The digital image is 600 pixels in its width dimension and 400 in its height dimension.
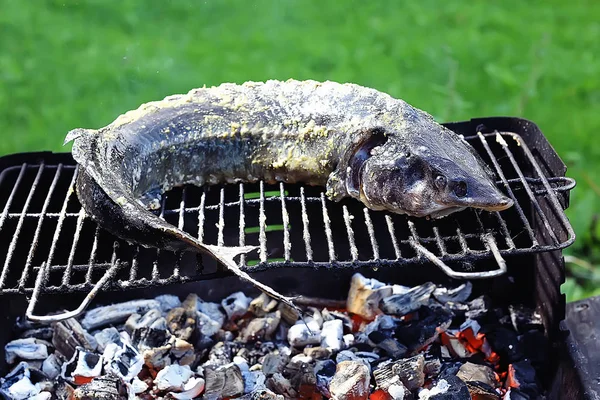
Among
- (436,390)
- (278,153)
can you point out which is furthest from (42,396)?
(436,390)

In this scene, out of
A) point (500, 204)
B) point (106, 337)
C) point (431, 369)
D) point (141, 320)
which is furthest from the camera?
point (141, 320)

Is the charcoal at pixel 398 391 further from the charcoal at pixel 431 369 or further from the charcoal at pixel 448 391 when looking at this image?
the charcoal at pixel 431 369

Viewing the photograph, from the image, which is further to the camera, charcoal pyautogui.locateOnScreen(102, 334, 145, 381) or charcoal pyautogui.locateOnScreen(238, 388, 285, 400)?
charcoal pyautogui.locateOnScreen(102, 334, 145, 381)

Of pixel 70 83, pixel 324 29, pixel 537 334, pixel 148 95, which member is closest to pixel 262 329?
pixel 537 334

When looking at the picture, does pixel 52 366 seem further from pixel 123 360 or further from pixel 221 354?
pixel 221 354

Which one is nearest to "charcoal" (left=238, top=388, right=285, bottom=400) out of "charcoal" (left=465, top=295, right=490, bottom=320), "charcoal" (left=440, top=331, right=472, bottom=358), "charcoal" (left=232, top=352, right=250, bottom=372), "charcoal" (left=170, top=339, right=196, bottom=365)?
"charcoal" (left=232, top=352, right=250, bottom=372)

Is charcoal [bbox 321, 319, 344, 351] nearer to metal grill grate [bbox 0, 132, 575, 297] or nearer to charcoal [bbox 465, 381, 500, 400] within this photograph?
metal grill grate [bbox 0, 132, 575, 297]
